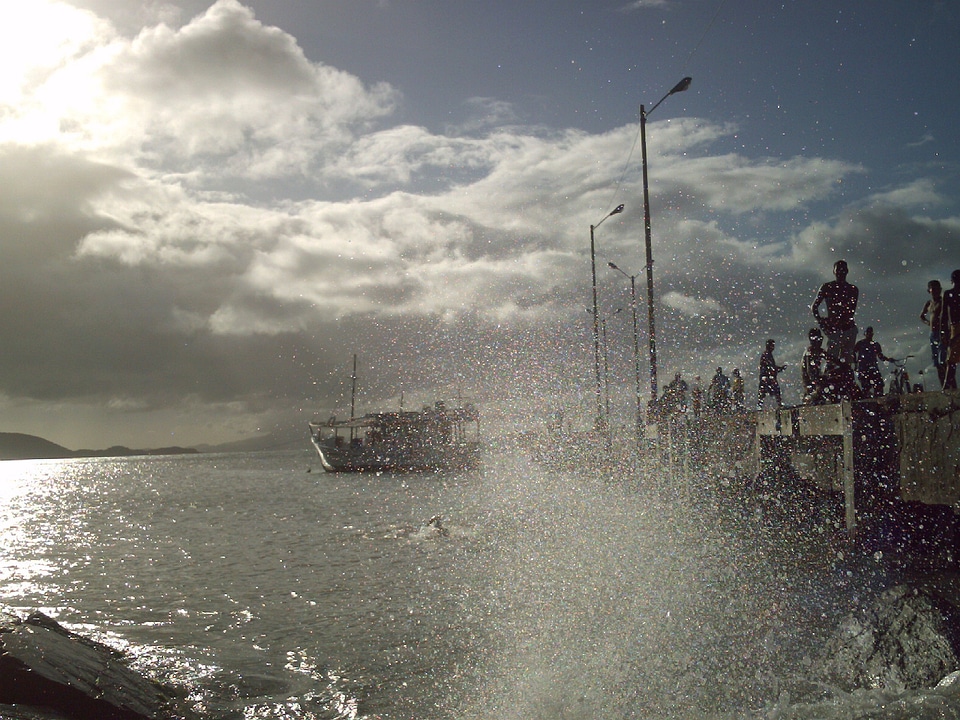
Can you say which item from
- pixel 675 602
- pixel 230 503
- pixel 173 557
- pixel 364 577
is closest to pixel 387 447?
pixel 230 503

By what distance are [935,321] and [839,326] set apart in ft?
5.74

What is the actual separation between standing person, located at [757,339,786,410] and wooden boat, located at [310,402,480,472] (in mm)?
63434

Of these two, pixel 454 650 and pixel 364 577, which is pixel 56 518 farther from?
pixel 454 650

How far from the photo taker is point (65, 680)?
21.5 feet

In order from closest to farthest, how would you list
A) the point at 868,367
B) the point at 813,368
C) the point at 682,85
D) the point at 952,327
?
the point at 952,327, the point at 813,368, the point at 868,367, the point at 682,85

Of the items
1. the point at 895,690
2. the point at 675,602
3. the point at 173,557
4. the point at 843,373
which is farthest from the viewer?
the point at 173,557

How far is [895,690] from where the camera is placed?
6586mm

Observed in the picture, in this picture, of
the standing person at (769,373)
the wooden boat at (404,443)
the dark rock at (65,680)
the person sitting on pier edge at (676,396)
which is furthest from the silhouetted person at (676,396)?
the wooden boat at (404,443)

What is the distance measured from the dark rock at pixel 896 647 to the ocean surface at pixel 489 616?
26 cm

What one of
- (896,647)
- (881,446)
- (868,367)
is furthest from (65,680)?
(868,367)

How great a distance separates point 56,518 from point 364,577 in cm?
3473

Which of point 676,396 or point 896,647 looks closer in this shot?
point 896,647

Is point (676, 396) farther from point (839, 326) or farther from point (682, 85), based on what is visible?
point (839, 326)

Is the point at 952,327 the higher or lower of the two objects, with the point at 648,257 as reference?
lower
